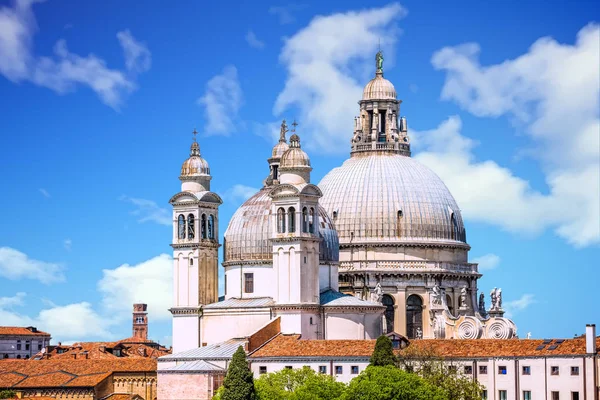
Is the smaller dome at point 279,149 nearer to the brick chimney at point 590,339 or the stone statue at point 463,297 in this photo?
the stone statue at point 463,297

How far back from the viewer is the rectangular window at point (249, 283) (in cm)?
10675

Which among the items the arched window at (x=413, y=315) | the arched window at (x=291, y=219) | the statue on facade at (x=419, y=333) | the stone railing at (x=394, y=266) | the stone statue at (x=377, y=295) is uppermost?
the arched window at (x=291, y=219)

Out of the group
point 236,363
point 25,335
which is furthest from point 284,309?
point 25,335

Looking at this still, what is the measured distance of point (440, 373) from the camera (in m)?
92.2

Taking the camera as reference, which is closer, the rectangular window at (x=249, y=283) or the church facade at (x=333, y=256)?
the church facade at (x=333, y=256)

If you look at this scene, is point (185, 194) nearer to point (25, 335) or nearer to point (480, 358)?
point (480, 358)

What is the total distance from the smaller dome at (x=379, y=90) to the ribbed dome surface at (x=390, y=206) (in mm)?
5061

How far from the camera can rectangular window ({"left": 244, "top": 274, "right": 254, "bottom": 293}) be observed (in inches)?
4203

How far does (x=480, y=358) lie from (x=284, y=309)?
1330cm

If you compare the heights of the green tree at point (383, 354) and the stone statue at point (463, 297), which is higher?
the stone statue at point (463, 297)

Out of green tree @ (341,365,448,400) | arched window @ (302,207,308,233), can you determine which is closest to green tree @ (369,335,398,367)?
green tree @ (341,365,448,400)

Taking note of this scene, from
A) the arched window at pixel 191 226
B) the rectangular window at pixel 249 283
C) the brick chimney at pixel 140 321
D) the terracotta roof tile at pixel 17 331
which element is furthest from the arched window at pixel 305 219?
the brick chimney at pixel 140 321

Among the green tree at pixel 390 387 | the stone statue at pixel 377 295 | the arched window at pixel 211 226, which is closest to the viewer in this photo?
the green tree at pixel 390 387

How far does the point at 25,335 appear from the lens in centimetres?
16625
